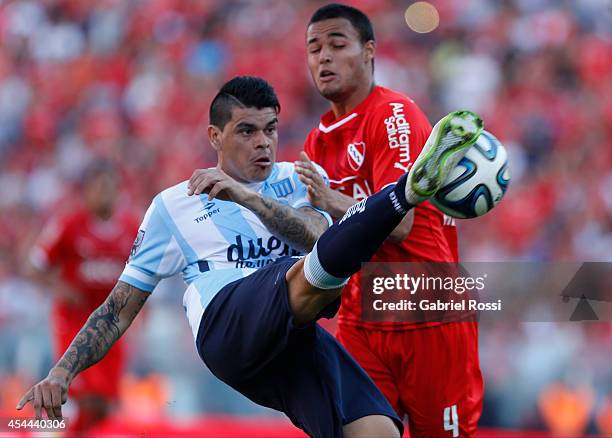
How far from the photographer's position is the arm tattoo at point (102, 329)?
4.62 meters

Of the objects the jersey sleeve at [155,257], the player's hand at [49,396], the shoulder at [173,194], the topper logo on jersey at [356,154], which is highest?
the topper logo on jersey at [356,154]

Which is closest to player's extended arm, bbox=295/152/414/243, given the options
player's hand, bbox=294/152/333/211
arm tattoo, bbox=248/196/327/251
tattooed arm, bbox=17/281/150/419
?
player's hand, bbox=294/152/333/211

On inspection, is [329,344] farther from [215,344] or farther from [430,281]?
[430,281]

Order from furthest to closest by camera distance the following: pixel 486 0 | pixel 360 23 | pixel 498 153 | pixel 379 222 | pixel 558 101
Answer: pixel 486 0, pixel 558 101, pixel 360 23, pixel 498 153, pixel 379 222

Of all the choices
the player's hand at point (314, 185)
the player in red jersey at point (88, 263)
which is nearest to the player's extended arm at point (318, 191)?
the player's hand at point (314, 185)

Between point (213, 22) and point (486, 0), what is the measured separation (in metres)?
3.62

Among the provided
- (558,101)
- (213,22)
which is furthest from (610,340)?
(213,22)

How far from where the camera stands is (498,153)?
4.23 m

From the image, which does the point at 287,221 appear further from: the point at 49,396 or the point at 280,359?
the point at 49,396

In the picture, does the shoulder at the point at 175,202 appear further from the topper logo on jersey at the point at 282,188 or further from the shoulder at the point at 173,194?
the topper logo on jersey at the point at 282,188

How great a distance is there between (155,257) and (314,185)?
76cm

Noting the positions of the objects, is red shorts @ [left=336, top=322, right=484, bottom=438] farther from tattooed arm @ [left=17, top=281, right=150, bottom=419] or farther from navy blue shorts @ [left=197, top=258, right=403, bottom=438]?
tattooed arm @ [left=17, top=281, right=150, bottom=419]

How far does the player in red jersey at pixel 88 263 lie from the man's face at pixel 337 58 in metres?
3.16

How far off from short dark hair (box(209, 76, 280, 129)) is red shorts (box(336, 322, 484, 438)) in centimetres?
115
